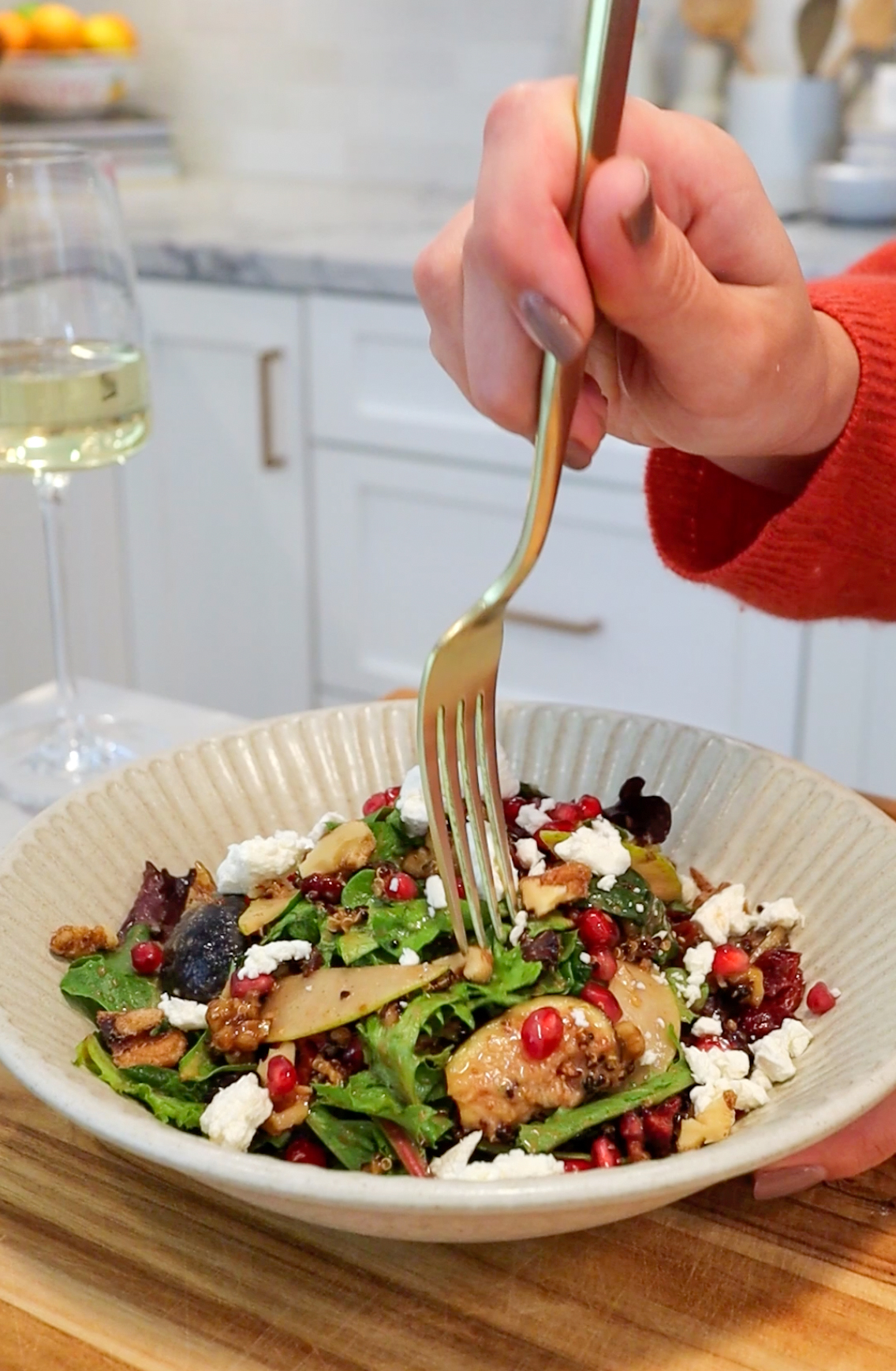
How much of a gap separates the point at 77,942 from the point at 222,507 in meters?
1.68

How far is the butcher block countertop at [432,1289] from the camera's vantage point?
64 centimetres

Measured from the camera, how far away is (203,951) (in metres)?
0.81

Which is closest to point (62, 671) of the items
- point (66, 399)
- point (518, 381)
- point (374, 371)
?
point (66, 399)

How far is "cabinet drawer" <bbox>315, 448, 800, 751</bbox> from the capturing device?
204 centimetres

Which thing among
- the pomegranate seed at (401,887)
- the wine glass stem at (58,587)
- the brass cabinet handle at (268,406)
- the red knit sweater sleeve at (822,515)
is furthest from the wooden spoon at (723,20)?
the pomegranate seed at (401,887)

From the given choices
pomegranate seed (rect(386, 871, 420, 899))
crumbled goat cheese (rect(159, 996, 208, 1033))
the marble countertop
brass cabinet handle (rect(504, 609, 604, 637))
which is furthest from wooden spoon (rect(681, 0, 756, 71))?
crumbled goat cheese (rect(159, 996, 208, 1033))

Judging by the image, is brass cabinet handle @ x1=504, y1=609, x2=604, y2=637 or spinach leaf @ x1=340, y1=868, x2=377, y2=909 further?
brass cabinet handle @ x1=504, y1=609, x2=604, y2=637

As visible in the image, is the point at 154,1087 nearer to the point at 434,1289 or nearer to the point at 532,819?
the point at 434,1289

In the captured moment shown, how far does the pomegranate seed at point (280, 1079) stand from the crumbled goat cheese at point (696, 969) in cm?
23

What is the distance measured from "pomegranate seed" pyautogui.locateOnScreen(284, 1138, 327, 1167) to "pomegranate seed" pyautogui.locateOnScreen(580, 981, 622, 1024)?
16 cm

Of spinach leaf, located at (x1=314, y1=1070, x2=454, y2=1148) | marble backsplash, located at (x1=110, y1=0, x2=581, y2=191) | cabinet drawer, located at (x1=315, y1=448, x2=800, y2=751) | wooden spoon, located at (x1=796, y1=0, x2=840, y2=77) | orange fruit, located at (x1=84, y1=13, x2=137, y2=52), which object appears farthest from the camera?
orange fruit, located at (x1=84, y1=13, x2=137, y2=52)

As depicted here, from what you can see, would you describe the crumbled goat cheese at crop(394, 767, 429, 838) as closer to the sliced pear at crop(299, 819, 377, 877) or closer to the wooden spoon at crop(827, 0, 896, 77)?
the sliced pear at crop(299, 819, 377, 877)

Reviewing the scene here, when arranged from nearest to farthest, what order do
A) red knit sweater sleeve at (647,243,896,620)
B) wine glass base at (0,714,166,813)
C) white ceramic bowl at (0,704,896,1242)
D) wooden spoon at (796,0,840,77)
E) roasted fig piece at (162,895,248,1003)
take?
white ceramic bowl at (0,704,896,1242) → roasted fig piece at (162,895,248,1003) → red knit sweater sleeve at (647,243,896,620) → wine glass base at (0,714,166,813) → wooden spoon at (796,0,840,77)

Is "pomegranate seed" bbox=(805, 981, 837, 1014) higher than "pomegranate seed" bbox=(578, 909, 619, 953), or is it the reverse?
"pomegranate seed" bbox=(578, 909, 619, 953)
